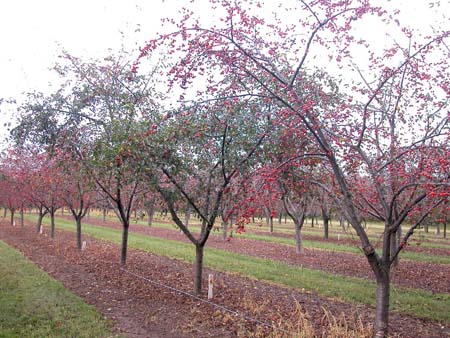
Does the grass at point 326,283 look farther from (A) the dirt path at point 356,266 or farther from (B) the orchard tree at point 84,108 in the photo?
(B) the orchard tree at point 84,108

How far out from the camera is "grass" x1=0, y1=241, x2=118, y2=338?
6695mm

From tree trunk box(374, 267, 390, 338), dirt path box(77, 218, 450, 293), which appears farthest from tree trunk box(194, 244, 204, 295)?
dirt path box(77, 218, 450, 293)

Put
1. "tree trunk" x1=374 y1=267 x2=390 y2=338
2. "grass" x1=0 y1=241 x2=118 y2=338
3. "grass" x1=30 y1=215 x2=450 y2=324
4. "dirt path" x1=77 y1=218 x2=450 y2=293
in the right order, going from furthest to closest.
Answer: "dirt path" x1=77 y1=218 x2=450 y2=293, "grass" x1=30 y1=215 x2=450 y2=324, "grass" x1=0 y1=241 x2=118 y2=338, "tree trunk" x1=374 y1=267 x2=390 y2=338

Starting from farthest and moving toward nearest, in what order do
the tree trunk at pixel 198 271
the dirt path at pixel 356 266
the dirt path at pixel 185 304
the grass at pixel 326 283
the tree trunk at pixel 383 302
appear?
the dirt path at pixel 356 266
the tree trunk at pixel 198 271
the grass at pixel 326 283
the dirt path at pixel 185 304
the tree trunk at pixel 383 302

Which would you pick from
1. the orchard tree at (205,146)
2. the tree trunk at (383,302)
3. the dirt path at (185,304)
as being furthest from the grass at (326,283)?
the orchard tree at (205,146)

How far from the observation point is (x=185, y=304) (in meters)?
8.62

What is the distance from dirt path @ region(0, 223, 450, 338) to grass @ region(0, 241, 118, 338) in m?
0.39

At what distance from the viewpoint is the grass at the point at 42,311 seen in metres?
6.70

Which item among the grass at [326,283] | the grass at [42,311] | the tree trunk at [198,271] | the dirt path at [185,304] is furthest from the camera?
the tree trunk at [198,271]

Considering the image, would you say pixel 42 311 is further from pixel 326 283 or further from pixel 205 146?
pixel 326 283

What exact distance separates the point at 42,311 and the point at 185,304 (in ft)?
9.21

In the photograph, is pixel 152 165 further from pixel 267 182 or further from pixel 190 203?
pixel 267 182

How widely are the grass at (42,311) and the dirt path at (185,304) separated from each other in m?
0.39

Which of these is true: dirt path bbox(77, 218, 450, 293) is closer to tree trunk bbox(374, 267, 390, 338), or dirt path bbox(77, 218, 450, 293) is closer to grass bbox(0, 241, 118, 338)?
tree trunk bbox(374, 267, 390, 338)
